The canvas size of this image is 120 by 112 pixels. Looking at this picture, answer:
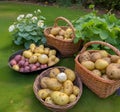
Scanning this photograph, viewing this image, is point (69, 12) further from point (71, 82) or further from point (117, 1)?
point (71, 82)

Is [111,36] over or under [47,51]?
over

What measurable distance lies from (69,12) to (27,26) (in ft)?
5.41

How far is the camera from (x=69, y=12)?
4887 mm

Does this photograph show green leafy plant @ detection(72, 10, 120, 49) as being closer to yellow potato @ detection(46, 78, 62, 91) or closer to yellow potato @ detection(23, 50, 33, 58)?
yellow potato @ detection(23, 50, 33, 58)

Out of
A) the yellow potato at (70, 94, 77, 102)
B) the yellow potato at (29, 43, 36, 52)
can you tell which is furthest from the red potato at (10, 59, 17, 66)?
the yellow potato at (70, 94, 77, 102)

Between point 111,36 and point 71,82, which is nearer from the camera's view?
point 71,82

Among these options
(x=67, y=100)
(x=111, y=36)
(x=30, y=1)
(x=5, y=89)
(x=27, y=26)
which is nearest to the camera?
(x=67, y=100)

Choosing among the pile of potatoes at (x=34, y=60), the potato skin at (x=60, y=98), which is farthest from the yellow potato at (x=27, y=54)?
the potato skin at (x=60, y=98)

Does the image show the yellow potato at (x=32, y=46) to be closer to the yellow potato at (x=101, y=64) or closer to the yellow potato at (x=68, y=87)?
the yellow potato at (x=68, y=87)

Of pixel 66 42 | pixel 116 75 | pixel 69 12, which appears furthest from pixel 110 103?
pixel 69 12

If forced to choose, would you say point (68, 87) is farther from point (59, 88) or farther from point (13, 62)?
point (13, 62)

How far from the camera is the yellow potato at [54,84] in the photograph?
2.42 m

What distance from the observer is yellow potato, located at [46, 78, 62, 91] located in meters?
2.42

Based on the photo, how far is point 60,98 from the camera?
2.27m
